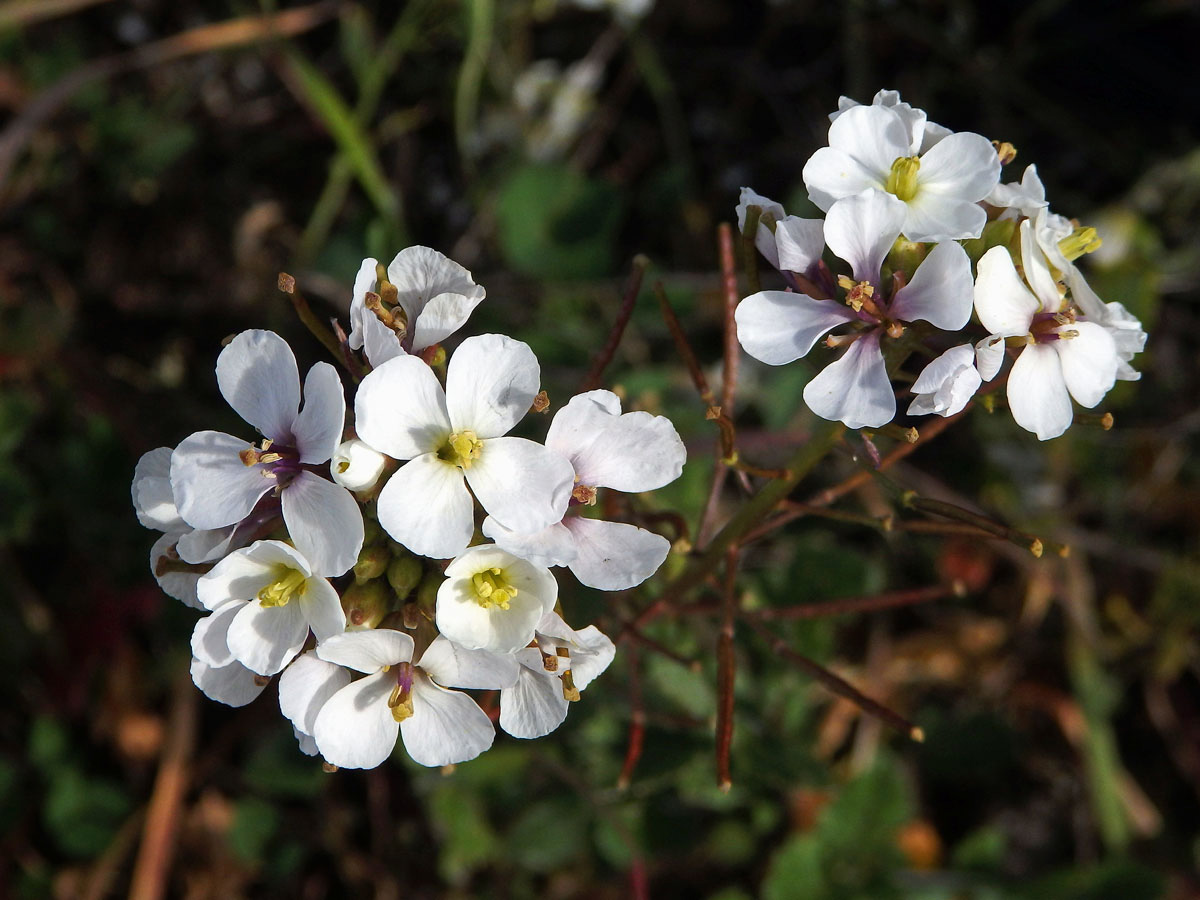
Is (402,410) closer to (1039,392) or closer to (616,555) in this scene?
(616,555)

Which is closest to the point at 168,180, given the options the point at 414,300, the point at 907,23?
the point at 414,300

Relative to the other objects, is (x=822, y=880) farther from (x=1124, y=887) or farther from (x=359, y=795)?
(x=359, y=795)

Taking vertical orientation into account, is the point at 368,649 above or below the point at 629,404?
above

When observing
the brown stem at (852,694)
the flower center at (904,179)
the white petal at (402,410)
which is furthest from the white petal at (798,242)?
the brown stem at (852,694)

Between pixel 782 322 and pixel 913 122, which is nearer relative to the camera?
pixel 782 322

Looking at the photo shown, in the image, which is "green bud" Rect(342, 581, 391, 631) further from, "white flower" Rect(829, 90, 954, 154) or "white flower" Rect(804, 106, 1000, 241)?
"white flower" Rect(829, 90, 954, 154)

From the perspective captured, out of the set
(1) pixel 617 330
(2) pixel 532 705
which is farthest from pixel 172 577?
(1) pixel 617 330

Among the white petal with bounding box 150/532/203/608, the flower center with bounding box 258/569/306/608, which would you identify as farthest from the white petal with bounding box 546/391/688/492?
the white petal with bounding box 150/532/203/608
